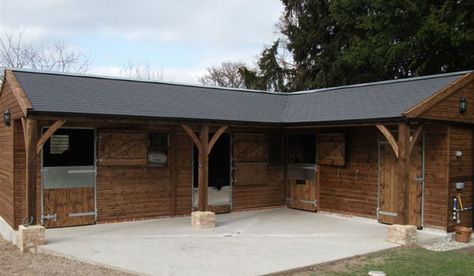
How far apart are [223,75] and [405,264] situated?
1166 inches

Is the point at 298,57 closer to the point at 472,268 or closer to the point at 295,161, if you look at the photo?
the point at 295,161

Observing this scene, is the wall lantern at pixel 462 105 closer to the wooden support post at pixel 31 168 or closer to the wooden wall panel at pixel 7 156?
the wooden support post at pixel 31 168

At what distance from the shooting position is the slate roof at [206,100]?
318 inches

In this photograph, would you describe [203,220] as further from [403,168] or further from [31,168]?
[403,168]

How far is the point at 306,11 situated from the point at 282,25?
4058 millimetres

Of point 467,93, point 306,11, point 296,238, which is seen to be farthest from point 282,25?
point 296,238

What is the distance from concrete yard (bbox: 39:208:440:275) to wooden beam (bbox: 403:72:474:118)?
2215 mm

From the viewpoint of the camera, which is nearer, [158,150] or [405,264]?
[405,264]

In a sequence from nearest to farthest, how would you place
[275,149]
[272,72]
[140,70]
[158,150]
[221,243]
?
[221,243] → [158,150] → [275,149] → [272,72] → [140,70]

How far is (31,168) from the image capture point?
7.20 meters

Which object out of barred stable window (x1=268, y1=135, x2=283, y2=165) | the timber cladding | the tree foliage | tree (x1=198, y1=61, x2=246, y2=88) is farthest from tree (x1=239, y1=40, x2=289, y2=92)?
the timber cladding

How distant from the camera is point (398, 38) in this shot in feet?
56.0

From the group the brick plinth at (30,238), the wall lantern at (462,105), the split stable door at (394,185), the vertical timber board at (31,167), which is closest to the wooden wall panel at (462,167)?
the wall lantern at (462,105)

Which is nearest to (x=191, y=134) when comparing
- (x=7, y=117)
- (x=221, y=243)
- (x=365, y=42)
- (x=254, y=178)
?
(x=221, y=243)
